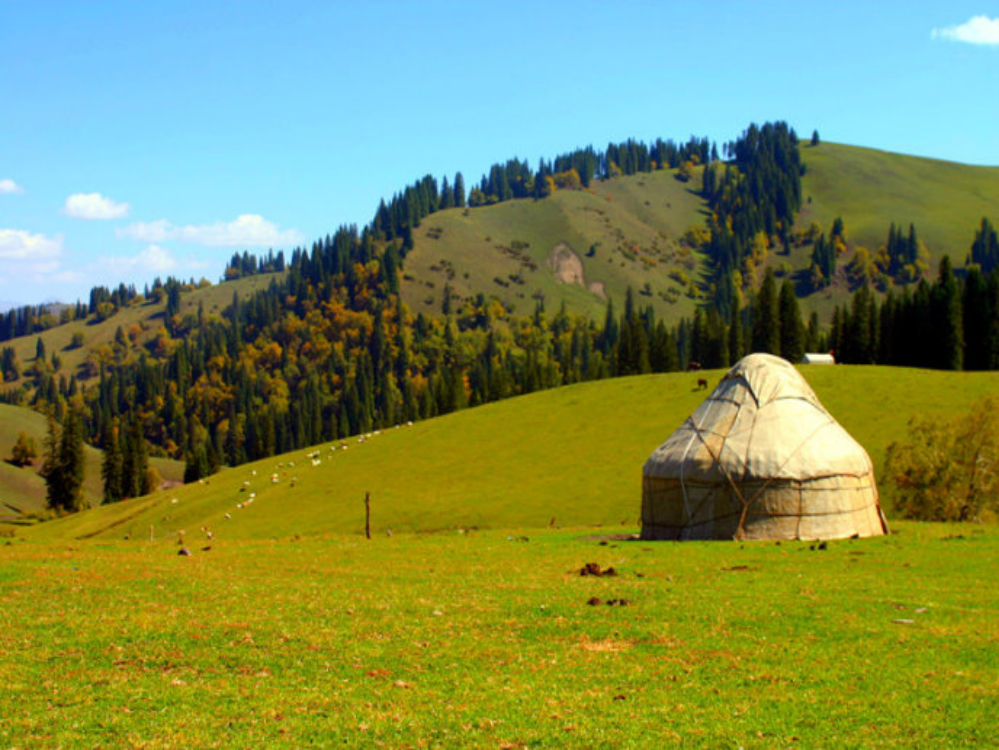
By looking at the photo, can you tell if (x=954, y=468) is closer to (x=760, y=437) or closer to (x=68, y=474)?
(x=760, y=437)

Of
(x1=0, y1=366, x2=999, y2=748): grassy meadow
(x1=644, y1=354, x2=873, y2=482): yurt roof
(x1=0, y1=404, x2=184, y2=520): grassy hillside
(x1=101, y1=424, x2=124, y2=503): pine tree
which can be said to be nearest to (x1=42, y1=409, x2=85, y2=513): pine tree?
(x1=0, y1=404, x2=184, y2=520): grassy hillside

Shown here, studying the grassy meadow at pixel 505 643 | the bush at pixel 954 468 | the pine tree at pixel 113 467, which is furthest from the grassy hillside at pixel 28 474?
the bush at pixel 954 468

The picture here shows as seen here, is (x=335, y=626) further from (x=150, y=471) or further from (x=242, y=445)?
(x=242, y=445)

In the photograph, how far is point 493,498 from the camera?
60156 mm

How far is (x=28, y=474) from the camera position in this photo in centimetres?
14900

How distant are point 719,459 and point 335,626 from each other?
2218cm

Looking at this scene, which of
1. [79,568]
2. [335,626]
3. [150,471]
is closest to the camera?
[335,626]

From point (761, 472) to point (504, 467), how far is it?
3726 cm

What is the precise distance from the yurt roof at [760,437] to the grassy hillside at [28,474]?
9740 cm

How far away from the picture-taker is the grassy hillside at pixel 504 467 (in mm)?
57875

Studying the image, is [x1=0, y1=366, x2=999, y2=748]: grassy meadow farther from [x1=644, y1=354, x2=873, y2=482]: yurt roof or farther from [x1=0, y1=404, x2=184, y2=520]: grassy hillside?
[x1=0, y1=404, x2=184, y2=520]: grassy hillside

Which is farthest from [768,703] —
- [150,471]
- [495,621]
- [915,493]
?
[150,471]

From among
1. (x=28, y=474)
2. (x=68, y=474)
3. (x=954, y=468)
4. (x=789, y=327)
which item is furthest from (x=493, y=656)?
(x=28, y=474)

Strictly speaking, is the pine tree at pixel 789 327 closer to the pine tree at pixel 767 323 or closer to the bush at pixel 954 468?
the pine tree at pixel 767 323
